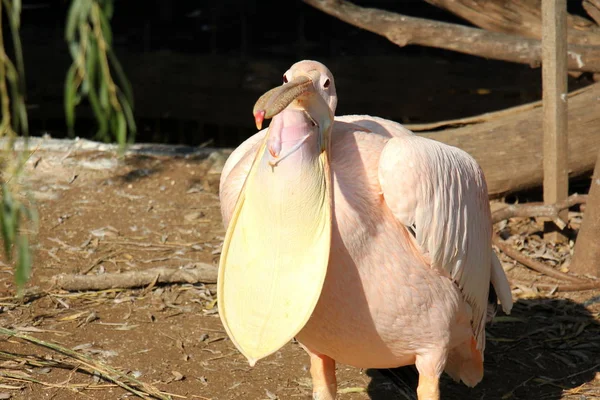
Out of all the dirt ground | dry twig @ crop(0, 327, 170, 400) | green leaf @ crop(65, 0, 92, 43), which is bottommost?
the dirt ground

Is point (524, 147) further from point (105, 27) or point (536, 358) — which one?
point (105, 27)

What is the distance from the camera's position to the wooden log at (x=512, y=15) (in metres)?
5.05

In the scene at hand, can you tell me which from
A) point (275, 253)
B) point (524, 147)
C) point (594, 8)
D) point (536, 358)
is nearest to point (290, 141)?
point (275, 253)

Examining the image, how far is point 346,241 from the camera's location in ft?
8.00

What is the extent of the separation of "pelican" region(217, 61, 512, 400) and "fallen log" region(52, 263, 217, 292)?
1162mm

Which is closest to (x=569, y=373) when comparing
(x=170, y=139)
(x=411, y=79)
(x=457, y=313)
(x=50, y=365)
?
(x=457, y=313)

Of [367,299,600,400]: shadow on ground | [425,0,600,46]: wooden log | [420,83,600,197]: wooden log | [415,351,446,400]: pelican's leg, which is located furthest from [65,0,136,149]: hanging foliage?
[425,0,600,46]: wooden log

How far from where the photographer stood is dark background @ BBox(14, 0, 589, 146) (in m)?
7.70

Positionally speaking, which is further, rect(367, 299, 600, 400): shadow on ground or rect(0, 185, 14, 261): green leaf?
rect(367, 299, 600, 400): shadow on ground

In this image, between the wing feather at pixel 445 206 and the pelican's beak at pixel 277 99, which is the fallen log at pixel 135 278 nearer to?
the wing feather at pixel 445 206

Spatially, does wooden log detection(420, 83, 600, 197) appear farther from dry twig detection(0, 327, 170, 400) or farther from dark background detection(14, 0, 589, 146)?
dark background detection(14, 0, 589, 146)

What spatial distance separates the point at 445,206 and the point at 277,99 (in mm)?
795

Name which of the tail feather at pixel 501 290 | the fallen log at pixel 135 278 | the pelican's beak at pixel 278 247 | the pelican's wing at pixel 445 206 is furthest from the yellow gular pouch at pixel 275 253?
the fallen log at pixel 135 278

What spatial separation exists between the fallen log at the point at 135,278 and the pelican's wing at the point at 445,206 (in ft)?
4.90
